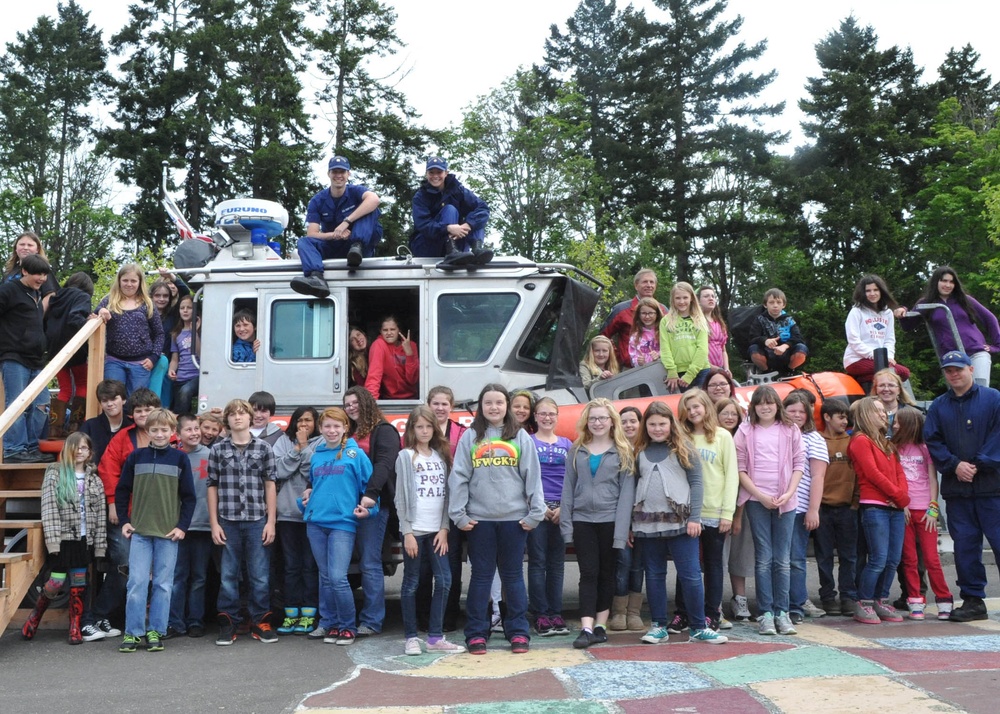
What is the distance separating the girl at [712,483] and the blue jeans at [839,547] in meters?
1.10

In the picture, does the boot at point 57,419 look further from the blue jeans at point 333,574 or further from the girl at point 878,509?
the girl at point 878,509

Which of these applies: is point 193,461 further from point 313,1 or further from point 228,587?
point 313,1

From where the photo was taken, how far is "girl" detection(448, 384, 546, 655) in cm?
732

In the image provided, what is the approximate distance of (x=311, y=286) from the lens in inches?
349

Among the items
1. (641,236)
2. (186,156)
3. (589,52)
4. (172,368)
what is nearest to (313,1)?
(186,156)

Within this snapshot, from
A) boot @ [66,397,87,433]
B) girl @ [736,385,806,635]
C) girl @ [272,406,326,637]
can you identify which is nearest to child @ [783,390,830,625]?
girl @ [736,385,806,635]

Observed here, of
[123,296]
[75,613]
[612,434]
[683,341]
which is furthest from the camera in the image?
[123,296]

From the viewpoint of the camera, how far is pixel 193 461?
27.3 feet

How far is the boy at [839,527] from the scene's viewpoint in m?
8.30

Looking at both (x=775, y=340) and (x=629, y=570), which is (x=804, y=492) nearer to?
(x=629, y=570)

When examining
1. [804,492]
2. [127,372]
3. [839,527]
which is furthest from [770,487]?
[127,372]

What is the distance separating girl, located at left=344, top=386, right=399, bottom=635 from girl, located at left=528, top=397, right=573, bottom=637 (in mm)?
1124

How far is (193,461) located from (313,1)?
36.0 meters

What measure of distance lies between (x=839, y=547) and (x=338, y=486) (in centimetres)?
402
